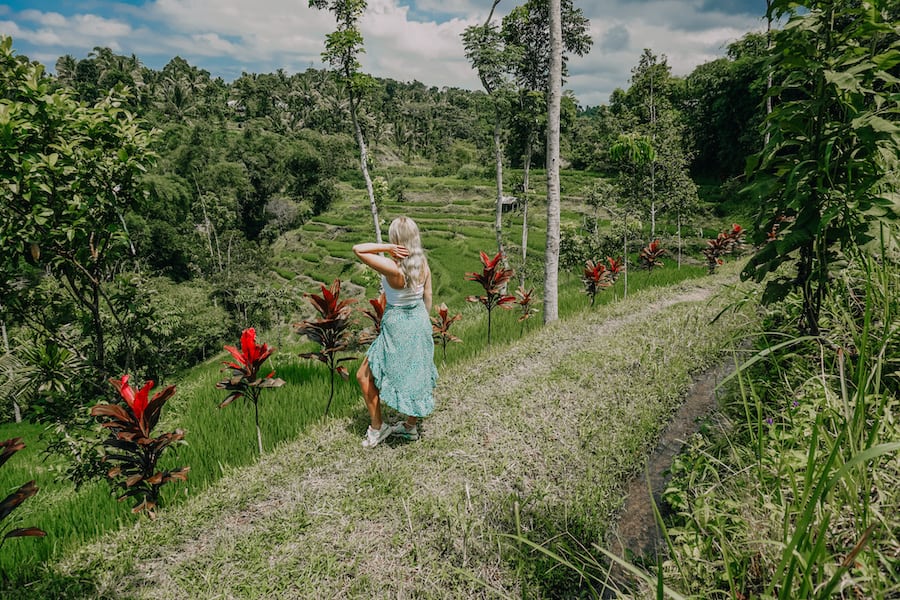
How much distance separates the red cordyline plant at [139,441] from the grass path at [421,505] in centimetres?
23

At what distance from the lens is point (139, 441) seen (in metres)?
2.75

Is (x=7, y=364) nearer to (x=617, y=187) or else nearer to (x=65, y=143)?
(x=65, y=143)

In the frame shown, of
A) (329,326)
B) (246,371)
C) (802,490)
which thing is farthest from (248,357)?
(802,490)

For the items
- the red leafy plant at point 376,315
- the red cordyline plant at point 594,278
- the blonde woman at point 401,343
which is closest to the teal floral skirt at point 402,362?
the blonde woman at point 401,343

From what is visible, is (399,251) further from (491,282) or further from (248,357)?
(491,282)

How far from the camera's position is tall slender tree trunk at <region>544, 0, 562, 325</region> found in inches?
240

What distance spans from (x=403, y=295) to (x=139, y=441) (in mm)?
1976

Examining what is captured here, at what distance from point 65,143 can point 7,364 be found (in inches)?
70.5

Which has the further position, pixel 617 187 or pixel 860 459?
pixel 617 187

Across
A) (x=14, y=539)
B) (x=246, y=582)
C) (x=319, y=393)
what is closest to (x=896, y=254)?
(x=246, y=582)

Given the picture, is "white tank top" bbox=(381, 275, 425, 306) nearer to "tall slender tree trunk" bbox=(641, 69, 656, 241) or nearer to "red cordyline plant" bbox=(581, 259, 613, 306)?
"red cordyline plant" bbox=(581, 259, 613, 306)

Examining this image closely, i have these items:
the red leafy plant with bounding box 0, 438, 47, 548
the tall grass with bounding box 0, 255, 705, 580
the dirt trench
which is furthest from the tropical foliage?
the red leafy plant with bounding box 0, 438, 47, 548

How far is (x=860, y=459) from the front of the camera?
811mm

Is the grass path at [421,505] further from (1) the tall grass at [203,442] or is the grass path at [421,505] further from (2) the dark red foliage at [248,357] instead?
(2) the dark red foliage at [248,357]
